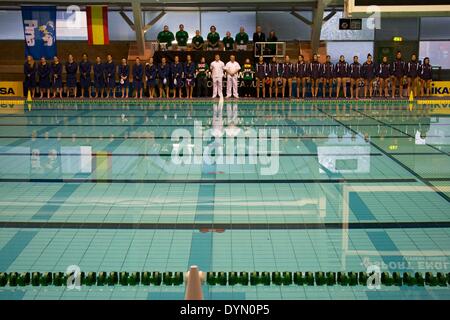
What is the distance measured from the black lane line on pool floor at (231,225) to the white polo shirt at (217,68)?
12079 millimetres

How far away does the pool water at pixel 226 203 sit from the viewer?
3.65 metres

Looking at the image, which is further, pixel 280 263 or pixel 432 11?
pixel 432 11

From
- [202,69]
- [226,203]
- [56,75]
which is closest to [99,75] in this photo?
[56,75]

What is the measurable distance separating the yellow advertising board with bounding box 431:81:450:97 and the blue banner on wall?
11.7m

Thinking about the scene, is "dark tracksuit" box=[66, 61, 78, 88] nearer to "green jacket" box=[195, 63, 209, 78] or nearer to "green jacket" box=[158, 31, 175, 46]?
"green jacket" box=[158, 31, 175, 46]

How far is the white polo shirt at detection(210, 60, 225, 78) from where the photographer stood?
16281 millimetres

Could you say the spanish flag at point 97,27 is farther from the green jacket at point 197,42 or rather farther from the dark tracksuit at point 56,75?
the green jacket at point 197,42

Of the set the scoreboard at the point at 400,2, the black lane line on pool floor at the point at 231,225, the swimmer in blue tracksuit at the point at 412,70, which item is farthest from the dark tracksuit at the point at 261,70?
the black lane line on pool floor at the point at 231,225

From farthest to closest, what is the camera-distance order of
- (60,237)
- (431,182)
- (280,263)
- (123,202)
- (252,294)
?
(431,182), (123,202), (60,237), (280,263), (252,294)

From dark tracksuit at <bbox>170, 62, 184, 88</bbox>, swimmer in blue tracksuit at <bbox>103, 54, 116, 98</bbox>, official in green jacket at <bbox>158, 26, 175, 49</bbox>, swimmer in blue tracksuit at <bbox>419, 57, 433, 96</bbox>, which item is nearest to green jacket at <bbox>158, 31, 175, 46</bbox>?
official in green jacket at <bbox>158, 26, 175, 49</bbox>
